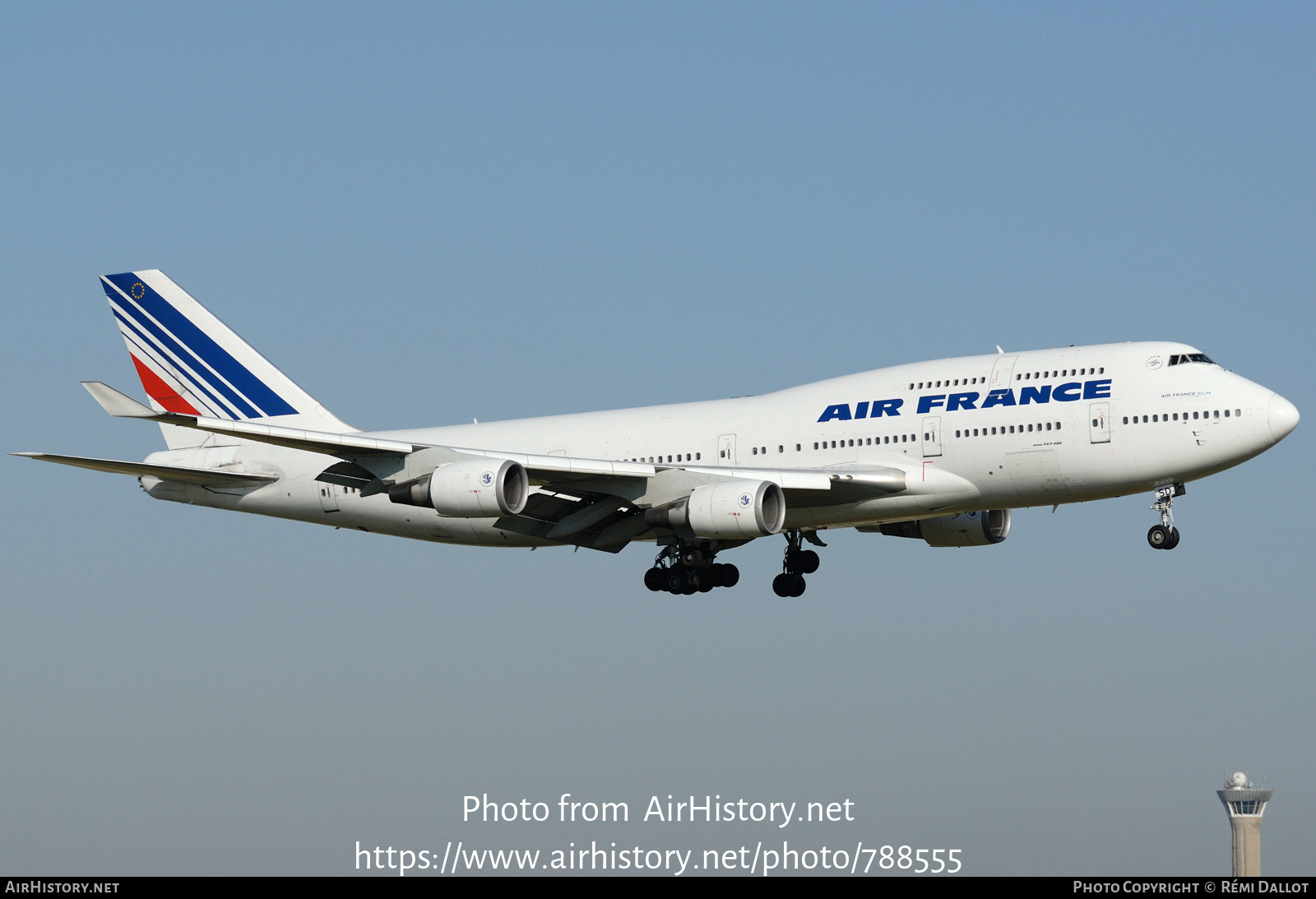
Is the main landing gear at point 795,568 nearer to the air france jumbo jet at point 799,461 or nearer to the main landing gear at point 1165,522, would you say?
the air france jumbo jet at point 799,461

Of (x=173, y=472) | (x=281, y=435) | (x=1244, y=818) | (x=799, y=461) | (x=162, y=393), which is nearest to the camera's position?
(x=281, y=435)

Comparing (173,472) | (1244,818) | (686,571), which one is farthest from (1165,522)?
(1244,818)

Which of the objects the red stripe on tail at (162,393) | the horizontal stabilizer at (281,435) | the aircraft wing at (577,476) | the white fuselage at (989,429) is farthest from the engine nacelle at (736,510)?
the red stripe on tail at (162,393)

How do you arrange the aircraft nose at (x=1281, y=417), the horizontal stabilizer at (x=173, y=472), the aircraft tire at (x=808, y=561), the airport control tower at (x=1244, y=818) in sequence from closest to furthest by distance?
1. the aircraft nose at (x=1281, y=417)
2. the horizontal stabilizer at (x=173, y=472)
3. the aircraft tire at (x=808, y=561)
4. the airport control tower at (x=1244, y=818)

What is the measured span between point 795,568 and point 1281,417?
48.3 ft

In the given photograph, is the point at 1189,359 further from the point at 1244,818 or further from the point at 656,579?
the point at 1244,818

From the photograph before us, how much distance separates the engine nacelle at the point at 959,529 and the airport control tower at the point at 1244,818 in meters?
106

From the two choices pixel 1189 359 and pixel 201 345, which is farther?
pixel 201 345

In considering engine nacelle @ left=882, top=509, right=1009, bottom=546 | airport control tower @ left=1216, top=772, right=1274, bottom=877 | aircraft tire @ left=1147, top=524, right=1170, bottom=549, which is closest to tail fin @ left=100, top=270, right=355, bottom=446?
engine nacelle @ left=882, top=509, right=1009, bottom=546

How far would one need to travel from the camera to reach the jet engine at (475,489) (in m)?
41.0

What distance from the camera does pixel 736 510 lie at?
4116cm

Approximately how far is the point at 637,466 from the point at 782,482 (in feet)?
12.6

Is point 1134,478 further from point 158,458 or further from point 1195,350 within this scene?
point 158,458

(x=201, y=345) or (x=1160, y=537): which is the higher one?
(x=201, y=345)
